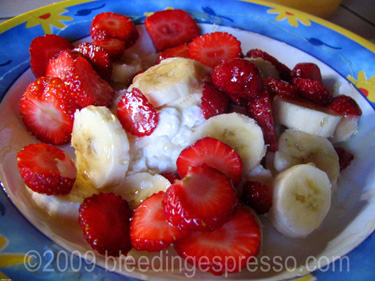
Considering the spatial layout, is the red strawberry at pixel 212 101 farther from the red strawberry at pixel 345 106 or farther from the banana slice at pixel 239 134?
the red strawberry at pixel 345 106

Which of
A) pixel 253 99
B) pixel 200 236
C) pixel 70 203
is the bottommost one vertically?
pixel 70 203

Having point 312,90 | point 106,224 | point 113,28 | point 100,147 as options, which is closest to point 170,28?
point 113,28

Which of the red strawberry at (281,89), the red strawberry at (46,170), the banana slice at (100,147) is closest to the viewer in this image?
the red strawberry at (46,170)

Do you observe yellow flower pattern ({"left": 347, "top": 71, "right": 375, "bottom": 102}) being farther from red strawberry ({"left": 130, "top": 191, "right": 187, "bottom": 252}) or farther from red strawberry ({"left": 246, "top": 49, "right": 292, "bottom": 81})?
red strawberry ({"left": 130, "top": 191, "right": 187, "bottom": 252})

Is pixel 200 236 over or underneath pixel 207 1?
underneath

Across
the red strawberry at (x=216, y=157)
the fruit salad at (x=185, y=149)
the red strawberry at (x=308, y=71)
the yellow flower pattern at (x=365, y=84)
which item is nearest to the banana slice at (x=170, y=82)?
the fruit salad at (x=185, y=149)

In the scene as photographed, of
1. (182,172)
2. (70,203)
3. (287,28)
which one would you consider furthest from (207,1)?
(70,203)

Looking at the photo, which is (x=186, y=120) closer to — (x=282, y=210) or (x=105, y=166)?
(x=105, y=166)
